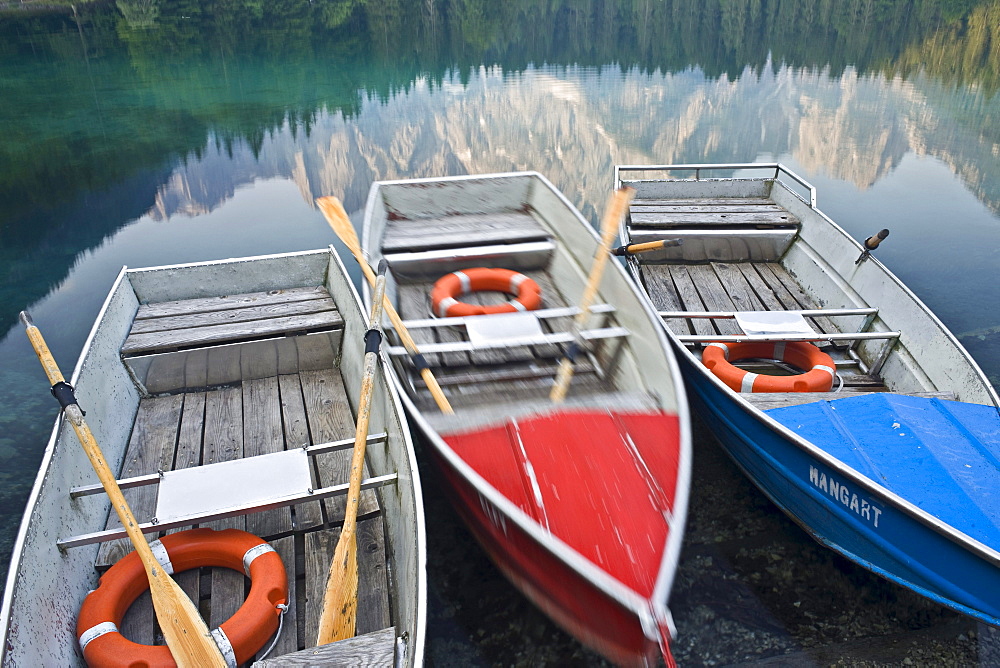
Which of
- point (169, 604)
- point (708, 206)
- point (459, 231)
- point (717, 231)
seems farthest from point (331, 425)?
point (708, 206)

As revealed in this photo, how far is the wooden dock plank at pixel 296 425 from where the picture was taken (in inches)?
152

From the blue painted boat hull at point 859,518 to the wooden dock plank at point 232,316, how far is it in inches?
123

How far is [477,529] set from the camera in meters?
3.67

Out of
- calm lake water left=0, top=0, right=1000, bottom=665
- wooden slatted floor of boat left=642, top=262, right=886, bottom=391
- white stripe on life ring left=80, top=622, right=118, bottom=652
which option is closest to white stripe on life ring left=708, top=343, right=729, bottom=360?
wooden slatted floor of boat left=642, top=262, right=886, bottom=391

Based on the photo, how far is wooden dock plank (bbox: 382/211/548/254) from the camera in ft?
20.6

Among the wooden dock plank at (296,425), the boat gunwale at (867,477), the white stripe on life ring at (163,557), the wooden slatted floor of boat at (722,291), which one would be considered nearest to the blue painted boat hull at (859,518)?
the boat gunwale at (867,477)

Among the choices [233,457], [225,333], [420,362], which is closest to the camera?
[420,362]

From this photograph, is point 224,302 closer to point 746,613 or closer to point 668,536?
point 668,536

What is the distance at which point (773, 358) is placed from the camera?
5355mm

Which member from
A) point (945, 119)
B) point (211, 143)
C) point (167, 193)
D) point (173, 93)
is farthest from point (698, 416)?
point (173, 93)

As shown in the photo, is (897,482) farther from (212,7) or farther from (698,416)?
(212,7)

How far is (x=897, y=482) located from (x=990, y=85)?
24.8m

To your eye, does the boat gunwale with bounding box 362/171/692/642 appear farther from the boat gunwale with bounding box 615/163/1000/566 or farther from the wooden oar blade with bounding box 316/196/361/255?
the wooden oar blade with bounding box 316/196/361/255

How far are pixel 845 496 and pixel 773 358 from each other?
194 centimetres
